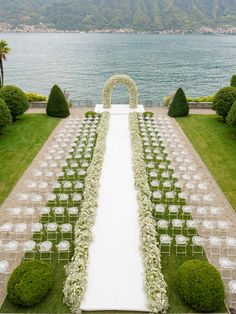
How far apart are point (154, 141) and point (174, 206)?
443 inches

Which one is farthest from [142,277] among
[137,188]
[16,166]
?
[16,166]

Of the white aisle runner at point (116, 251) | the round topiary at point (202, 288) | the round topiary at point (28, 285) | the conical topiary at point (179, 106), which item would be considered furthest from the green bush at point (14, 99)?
the round topiary at point (202, 288)

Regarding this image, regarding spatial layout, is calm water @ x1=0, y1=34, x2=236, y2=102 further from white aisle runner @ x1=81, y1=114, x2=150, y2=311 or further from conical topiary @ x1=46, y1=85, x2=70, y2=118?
white aisle runner @ x1=81, y1=114, x2=150, y2=311

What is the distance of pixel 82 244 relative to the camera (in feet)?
46.4

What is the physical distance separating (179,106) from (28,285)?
2778 centimetres

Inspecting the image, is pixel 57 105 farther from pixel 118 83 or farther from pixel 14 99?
pixel 118 83

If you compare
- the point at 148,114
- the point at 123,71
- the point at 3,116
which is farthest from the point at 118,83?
the point at 123,71

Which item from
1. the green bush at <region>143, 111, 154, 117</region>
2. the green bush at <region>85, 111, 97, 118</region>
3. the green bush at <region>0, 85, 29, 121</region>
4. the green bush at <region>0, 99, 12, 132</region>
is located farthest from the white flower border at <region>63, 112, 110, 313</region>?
the green bush at <region>143, 111, 154, 117</region>

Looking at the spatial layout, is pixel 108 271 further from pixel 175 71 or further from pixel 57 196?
pixel 175 71

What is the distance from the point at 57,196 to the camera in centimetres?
1950

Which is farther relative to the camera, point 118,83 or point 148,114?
point 118,83

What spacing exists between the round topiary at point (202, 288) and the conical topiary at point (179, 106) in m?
25.4

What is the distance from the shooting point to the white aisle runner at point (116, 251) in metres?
12.4

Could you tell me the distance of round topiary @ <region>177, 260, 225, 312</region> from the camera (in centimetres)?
1173
